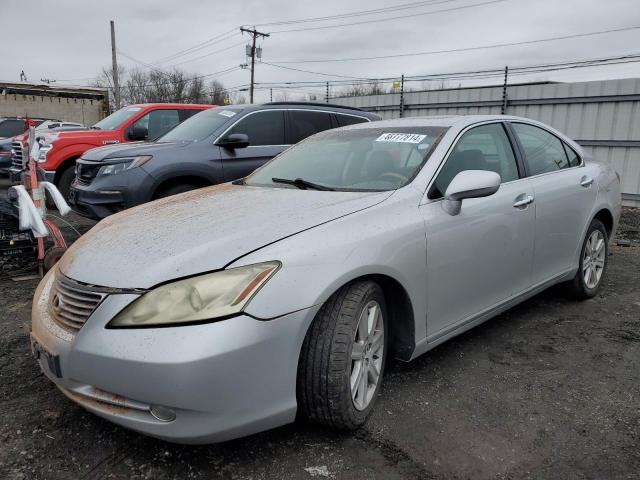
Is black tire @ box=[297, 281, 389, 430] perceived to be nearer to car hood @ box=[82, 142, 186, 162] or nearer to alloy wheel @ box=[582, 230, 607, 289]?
alloy wheel @ box=[582, 230, 607, 289]

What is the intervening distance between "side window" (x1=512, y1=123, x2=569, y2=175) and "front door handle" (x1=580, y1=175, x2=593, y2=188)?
17cm

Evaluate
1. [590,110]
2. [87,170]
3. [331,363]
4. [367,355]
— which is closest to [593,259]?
[367,355]

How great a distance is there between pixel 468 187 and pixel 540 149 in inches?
61.2

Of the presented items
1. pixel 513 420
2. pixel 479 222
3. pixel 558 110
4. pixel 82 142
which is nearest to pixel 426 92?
pixel 558 110

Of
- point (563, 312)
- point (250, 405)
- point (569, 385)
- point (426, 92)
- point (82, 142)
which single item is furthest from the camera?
point (426, 92)

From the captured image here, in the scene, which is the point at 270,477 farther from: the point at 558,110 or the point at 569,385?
the point at 558,110

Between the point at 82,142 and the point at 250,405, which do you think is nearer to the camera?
the point at 250,405

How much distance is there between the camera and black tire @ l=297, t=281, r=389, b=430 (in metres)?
2.19

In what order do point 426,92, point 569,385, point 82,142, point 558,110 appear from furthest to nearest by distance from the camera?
point 426,92, point 558,110, point 82,142, point 569,385

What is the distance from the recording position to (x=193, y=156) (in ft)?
18.8

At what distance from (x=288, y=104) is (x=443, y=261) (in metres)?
4.46

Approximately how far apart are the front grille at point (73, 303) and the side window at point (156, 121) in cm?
678

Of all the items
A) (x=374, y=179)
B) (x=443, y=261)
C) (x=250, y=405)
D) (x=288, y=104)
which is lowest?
(x=250, y=405)

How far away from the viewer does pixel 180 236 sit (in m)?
2.36
